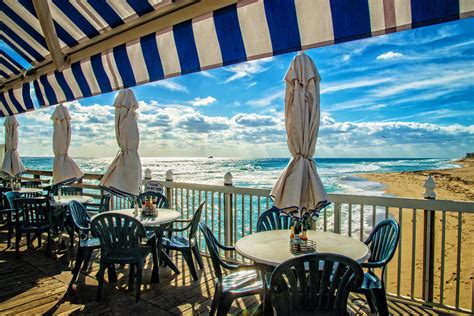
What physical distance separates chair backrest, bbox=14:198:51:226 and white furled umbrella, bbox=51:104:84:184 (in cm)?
54

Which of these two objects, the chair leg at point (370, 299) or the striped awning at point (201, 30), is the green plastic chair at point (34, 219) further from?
the chair leg at point (370, 299)

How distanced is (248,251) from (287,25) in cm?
168

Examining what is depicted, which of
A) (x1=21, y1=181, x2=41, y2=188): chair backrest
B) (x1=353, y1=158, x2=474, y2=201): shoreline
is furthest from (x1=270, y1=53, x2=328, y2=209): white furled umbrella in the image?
(x1=353, y1=158, x2=474, y2=201): shoreline

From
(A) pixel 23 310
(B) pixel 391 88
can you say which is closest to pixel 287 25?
(A) pixel 23 310

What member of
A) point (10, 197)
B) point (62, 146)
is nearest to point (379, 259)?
point (62, 146)

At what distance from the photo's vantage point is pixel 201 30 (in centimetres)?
241

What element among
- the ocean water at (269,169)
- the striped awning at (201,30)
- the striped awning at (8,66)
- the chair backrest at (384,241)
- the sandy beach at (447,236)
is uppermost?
the striped awning at (8,66)

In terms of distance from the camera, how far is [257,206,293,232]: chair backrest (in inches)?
130

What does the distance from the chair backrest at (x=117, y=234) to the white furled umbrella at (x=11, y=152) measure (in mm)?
4646

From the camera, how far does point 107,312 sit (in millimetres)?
2895

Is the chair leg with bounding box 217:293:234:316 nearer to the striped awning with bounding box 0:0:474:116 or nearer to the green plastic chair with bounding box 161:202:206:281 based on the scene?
the green plastic chair with bounding box 161:202:206:281

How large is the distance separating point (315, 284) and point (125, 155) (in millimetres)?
2821

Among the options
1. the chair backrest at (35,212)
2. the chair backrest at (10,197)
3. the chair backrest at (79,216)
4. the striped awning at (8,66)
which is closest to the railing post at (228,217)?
the chair backrest at (79,216)

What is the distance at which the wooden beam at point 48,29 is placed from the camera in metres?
2.56
